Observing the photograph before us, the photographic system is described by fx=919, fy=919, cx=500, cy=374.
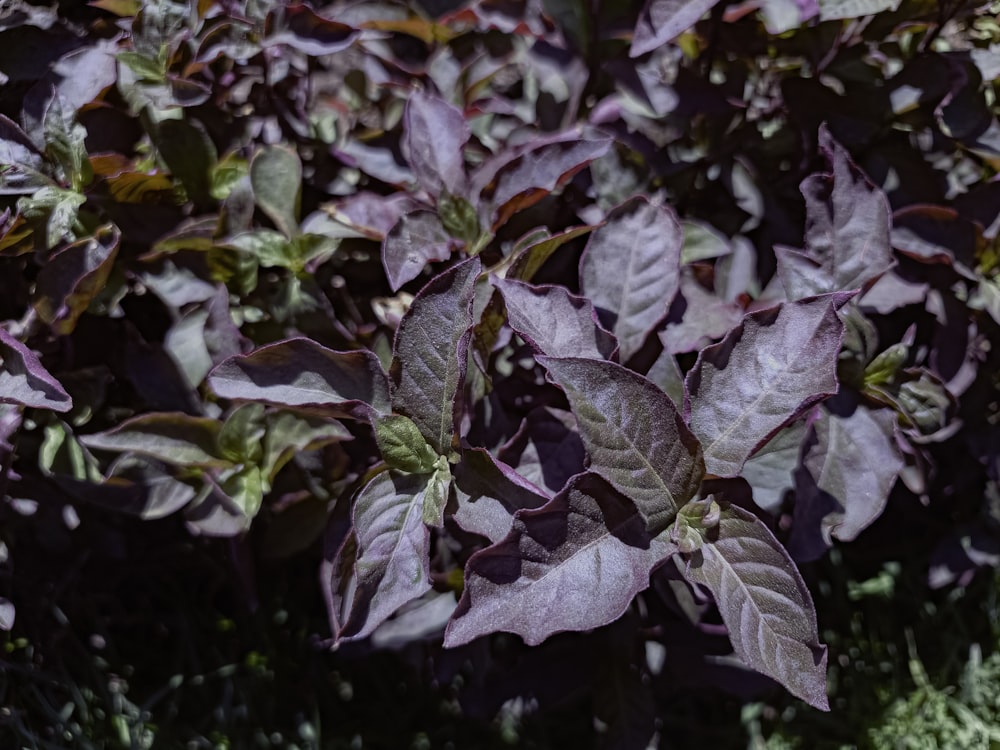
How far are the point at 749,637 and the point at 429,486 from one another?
1.15ft

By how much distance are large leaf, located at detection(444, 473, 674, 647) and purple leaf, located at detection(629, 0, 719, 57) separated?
59 cm

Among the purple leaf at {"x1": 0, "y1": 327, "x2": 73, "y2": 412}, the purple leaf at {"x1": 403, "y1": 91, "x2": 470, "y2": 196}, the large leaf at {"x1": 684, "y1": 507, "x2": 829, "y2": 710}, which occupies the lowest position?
the large leaf at {"x1": 684, "y1": 507, "x2": 829, "y2": 710}

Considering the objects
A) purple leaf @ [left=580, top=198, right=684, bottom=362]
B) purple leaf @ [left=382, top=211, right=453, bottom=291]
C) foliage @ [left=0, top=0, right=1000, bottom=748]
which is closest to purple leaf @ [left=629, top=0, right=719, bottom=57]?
foliage @ [left=0, top=0, right=1000, bottom=748]

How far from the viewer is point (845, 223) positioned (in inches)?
44.6

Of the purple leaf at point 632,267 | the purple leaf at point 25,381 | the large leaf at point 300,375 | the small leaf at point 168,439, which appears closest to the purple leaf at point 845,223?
the purple leaf at point 632,267

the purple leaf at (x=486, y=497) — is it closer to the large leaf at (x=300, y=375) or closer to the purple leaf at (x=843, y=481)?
the large leaf at (x=300, y=375)

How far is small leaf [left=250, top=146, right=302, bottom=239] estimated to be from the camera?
1169mm

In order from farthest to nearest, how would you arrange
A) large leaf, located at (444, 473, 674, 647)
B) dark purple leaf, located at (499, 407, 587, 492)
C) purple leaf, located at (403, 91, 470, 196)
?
purple leaf, located at (403, 91, 470, 196)
dark purple leaf, located at (499, 407, 587, 492)
large leaf, located at (444, 473, 674, 647)

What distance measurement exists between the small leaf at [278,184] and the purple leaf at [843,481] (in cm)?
70

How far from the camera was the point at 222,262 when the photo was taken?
1.17 meters

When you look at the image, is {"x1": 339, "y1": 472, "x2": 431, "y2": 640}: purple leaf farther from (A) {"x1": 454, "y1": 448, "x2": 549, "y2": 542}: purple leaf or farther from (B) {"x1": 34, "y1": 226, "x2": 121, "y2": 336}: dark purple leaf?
(B) {"x1": 34, "y1": 226, "x2": 121, "y2": 336}: dark purple leaf

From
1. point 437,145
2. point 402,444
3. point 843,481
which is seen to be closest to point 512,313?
point 402,444

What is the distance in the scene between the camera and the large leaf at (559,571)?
0.83 m

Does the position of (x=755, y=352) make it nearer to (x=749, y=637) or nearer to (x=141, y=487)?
(x=749, y=637)
